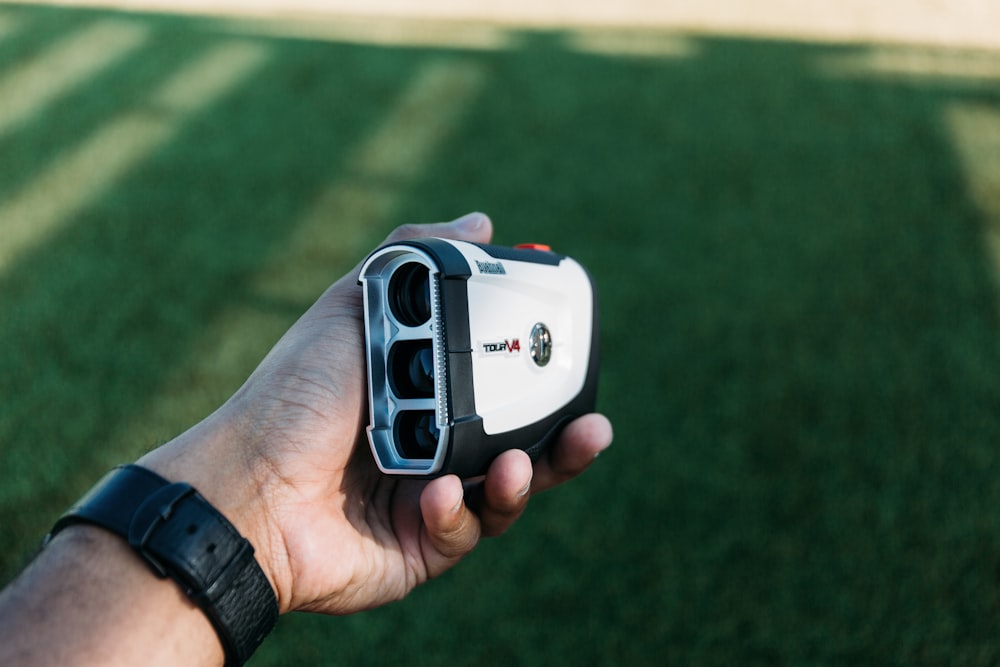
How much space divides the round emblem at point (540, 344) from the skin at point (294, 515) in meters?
0.14

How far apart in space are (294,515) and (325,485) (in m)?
0.07

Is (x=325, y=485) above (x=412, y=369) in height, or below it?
below

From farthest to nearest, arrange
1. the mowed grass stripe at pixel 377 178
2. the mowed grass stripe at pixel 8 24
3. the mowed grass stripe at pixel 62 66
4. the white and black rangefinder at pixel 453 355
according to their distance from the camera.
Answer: the mowed grass stripe at pixel 8 24 < the mowed grass stripe at pixel 62 66 < the mowed grass stripe at pixel 377 178 < the white and black rangefinder at pixel 453 355

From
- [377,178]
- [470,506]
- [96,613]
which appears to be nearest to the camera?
[96,613]

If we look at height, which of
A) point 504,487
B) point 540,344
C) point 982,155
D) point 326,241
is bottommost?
point 326,241

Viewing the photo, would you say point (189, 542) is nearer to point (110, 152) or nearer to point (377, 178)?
point (377, 178)

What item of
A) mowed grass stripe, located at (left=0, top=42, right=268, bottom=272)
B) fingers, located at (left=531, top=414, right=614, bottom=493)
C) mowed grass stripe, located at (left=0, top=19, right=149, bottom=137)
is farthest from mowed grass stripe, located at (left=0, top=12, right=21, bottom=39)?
fingers, located at (left=531, top=414, right=614, bottom=493)

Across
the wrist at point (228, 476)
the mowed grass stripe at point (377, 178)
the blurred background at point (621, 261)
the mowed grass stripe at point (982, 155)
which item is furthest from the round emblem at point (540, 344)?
the mowed grass stripe at point (982, 155)

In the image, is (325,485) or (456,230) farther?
(456,230)

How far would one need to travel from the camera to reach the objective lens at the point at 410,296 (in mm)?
1228

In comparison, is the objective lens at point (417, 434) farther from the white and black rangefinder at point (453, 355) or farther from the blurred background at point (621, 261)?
the blurred background at point (621, 261)

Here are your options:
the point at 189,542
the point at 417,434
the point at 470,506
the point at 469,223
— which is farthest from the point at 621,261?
the point at 189,542

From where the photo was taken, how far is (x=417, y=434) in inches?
48.2

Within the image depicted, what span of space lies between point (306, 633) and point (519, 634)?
47cm
